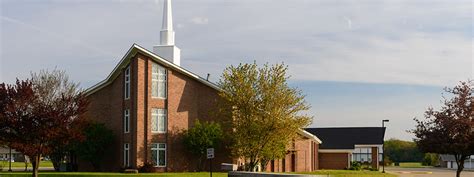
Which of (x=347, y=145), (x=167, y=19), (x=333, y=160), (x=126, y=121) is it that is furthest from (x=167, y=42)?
(x=347, y=145)

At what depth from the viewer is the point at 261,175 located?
29172mm

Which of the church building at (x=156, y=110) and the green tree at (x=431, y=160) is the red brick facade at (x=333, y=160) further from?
the green tree at (x=431, y=160)

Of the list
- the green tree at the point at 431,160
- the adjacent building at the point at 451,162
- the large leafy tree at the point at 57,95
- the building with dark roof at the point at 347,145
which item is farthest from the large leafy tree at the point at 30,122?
the green tree at the point at 431,160

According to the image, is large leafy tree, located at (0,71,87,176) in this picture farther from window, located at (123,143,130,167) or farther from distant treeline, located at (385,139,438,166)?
distant treeline, located at (385,139,438,166)

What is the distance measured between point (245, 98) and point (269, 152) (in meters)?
3.49

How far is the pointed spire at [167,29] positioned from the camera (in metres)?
48.0

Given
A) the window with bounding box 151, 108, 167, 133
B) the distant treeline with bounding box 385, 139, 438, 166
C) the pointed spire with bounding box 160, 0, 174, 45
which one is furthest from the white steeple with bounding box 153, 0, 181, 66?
the distant treeline with bounding box 385, 139, 438, 166

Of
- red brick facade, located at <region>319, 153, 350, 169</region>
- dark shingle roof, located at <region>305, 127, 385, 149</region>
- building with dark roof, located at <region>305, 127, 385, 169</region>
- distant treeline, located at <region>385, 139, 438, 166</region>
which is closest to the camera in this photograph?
red brick facade, located at <region>319, 153, 350, 169</region>

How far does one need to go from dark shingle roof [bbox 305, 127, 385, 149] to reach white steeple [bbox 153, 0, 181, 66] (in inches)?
1128

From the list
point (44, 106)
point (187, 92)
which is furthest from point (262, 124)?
point (44, 106)

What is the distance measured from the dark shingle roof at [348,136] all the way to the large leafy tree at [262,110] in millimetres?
32499

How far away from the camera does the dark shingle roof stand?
7231cm

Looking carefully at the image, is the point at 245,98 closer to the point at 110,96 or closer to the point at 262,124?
the point at 262,124

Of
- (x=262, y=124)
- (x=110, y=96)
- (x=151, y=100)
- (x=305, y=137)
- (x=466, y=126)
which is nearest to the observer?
(x=466, y=126)
